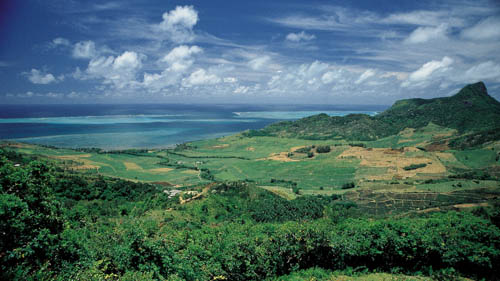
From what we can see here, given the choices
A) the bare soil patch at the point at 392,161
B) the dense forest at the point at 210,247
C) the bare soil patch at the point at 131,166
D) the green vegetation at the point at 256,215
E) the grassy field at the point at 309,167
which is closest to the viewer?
the dense forest at the point at 210,247

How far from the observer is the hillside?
14775 cm

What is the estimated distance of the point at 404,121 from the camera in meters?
178

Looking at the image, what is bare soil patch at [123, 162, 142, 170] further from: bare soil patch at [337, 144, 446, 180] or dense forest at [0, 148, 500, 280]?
bare soil patch at [337, 144, 446, 180]

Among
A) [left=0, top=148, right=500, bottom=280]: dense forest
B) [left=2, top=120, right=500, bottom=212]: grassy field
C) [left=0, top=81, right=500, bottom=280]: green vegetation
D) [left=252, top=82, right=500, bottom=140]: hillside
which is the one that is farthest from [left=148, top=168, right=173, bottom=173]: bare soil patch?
[left=252, top=82, right=500, bottom=140]: hillside

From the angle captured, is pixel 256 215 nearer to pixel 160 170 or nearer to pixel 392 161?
pixel 160 170

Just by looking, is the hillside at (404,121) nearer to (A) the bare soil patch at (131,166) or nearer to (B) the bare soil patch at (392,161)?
(B) the bare soil patch at (392,161)

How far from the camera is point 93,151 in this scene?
109500 millimetres

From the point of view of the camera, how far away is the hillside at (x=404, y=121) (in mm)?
147750

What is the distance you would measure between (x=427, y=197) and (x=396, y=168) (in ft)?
103

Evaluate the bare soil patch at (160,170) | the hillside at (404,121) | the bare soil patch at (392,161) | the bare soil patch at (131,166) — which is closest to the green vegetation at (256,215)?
the bare soil patch at (392,161)

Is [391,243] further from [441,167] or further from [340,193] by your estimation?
[441,167]

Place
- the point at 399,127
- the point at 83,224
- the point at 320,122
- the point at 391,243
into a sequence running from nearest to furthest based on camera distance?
the point at 391,243, the point at 83,224, the point at 399,127, the point at 320,122

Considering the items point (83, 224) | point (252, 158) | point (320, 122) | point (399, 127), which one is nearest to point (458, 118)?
point (399, 127)

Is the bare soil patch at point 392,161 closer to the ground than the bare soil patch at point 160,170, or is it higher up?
higher up
